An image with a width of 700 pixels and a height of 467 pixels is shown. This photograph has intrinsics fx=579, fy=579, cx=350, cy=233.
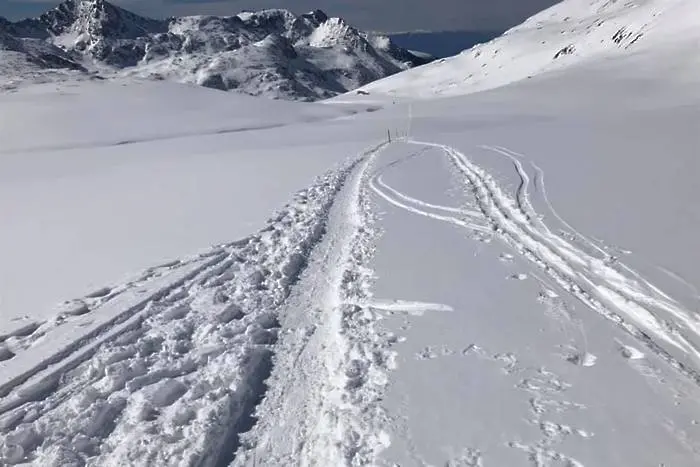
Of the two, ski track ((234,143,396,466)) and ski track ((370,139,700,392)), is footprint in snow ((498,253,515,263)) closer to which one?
ski track ((370,139,700,392))

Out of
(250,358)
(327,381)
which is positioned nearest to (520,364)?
(327,381)

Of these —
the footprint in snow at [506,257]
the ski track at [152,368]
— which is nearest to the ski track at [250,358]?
the ski track at [152,368]

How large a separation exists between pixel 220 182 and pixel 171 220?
5881 mm

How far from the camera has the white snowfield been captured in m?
5.79

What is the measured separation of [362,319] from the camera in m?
8.39

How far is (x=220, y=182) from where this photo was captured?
→ 2086 cm

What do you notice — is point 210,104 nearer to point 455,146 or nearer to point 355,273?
point 455,146

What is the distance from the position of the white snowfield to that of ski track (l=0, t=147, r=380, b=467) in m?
0.03

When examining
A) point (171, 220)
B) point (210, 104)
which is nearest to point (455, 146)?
point (171, 220)

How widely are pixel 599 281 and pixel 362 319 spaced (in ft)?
13.2

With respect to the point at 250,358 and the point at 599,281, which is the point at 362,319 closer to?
the point at 250,358

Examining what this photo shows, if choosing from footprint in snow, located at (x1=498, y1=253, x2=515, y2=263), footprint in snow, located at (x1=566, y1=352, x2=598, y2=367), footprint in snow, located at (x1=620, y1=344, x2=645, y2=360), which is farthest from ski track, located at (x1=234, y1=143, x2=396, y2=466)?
footprint in snow, located at (x1=620, y1=344, x2=645, y2=360)

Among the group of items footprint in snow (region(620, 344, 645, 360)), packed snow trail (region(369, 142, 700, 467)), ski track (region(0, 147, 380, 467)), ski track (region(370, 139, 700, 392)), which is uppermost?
ski track (region(370, 139, 700, 392))

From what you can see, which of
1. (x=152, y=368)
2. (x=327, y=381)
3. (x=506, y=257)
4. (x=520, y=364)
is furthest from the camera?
(x=506, y=257)
